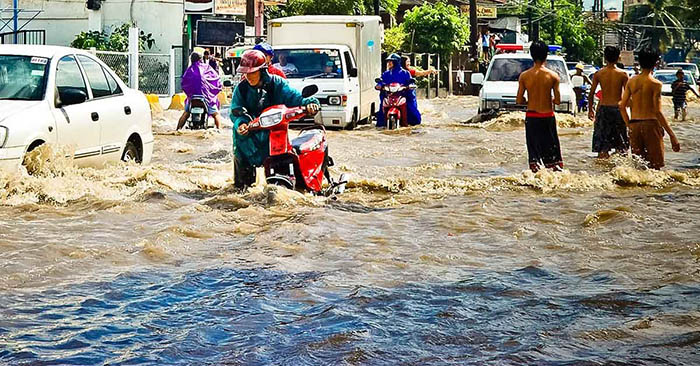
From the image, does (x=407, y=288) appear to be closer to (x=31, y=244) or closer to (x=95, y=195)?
(x=31, y=244)

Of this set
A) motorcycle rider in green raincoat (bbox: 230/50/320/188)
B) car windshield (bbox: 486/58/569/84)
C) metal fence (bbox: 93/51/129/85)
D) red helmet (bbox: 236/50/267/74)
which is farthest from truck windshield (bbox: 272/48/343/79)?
red helmet (bbox: 236/50/267/74)

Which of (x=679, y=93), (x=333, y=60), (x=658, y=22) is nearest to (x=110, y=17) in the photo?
(x=333, y=60)

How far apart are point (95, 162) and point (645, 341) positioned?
6987 mm

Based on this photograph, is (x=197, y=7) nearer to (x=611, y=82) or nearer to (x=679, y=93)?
(x=679, y=93)

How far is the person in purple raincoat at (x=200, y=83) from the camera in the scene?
1886 cm

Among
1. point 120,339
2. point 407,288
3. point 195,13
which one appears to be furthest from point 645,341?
point 195,13

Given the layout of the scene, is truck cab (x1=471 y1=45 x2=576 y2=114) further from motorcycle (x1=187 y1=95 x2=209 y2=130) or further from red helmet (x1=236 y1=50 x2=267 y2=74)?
red helmet (x1=236 y1=50 x2=267 y2=74)

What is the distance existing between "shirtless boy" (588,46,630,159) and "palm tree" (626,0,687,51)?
238 ft

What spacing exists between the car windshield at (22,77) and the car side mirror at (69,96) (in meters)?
0.17

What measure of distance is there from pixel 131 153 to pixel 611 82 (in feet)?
19.3

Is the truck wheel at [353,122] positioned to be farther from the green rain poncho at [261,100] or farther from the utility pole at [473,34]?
the utility pole at [473,34]

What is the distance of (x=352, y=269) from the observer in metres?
7.45

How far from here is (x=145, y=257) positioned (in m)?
7.82

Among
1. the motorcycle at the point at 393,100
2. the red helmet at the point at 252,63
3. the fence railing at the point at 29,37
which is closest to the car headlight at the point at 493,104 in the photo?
the motorcycle at the point at 393,100
